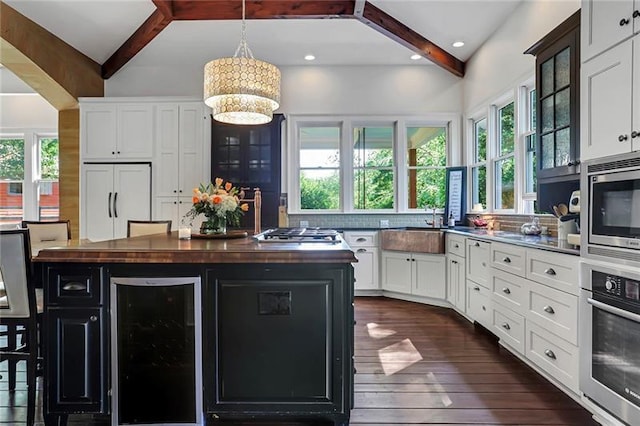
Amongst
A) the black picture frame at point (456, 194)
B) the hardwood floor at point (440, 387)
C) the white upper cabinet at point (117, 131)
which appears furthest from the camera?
the black picture frame at point (456, 194)

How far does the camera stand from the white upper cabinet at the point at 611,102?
1.85 meters

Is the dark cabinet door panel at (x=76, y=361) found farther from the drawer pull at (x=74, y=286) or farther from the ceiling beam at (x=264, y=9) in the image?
the ceiling beam at (x=264, y=9)

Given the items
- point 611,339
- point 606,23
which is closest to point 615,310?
point 611,339

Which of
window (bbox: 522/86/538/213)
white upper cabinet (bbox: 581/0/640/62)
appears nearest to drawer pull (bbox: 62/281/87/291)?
Answer: white upper cabinet (bbox: 581/0/640/62)

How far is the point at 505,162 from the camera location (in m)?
4.49

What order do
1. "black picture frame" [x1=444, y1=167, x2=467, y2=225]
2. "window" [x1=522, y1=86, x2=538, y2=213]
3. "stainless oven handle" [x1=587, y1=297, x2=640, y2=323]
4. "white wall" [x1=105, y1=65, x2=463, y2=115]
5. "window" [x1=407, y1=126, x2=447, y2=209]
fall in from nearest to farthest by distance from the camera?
"stainless oven handle" [x1=587, y1=297, x2=640, y2=323], "window" [x1=522, y1=86, x2=538, y2=213], "black picture frame" [x1=444, y1=167, x2=467, y2=225], "white wall" [x1=105, y1=65, x2=463, y2=115], "window" [x1=407, y1=126, x2=447, y2=209]

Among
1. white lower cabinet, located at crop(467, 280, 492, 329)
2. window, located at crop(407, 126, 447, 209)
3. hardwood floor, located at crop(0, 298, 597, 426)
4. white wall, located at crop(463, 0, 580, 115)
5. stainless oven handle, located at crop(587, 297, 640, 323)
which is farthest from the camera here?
window, located at crop(407, 126, 447, 209)

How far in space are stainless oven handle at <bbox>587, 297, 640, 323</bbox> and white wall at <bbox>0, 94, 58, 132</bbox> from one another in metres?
7.66

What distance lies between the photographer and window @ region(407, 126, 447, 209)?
18.6ft

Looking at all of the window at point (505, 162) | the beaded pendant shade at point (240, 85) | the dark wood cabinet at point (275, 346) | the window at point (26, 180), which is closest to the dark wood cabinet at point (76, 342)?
the dark wood cabinet at point (275, 346)

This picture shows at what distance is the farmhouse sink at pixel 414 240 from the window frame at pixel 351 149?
2.56 feet

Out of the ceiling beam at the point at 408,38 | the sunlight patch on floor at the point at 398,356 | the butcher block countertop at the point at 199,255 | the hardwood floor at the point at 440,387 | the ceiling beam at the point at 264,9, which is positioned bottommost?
the hardwood floor at the point at 440,387

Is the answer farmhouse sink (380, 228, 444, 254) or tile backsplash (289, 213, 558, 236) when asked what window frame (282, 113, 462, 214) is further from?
farmhouse sink (380, 228, 444, 254)

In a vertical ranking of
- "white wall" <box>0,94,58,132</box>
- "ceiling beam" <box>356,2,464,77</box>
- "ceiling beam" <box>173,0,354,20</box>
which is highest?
"ceiling beam" <box>173,0,354,20</box>
